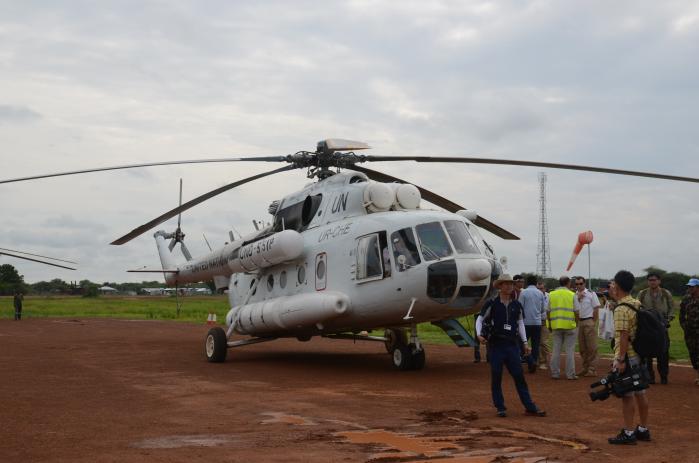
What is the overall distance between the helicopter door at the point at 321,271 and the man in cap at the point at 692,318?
20.7 ft

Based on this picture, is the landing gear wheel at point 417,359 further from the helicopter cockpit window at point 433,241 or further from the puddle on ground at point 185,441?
the puddle on ground at point 185,441

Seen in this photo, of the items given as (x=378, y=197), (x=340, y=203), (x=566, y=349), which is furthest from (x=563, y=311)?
(x=340, y=203)

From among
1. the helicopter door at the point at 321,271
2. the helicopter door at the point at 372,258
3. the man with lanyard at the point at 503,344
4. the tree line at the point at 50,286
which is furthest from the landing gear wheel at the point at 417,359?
the tree line at the point at 50,286

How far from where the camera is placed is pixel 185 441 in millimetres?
7523

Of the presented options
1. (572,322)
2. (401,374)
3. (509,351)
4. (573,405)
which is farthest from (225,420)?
(572,322)

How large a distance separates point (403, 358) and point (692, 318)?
198 inches

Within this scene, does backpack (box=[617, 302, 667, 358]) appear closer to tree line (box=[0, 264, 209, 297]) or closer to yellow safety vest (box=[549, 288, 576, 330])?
yellow safety vest (box=[549, 288, 576, 330])

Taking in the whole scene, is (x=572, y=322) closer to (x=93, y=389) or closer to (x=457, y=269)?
(x=457, y=269)

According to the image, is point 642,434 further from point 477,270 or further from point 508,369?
point 477,270

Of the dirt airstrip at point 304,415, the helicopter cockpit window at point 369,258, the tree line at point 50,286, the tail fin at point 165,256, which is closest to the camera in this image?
the dirt airstrip at point 304,415

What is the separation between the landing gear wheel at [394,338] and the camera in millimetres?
15752

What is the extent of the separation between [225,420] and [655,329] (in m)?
4.83

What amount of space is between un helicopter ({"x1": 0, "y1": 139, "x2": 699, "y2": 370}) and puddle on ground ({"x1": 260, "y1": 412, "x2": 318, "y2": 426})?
4.24 m

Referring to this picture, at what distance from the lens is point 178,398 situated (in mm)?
10922
